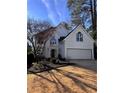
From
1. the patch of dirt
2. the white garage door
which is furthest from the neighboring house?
the patch of dirt

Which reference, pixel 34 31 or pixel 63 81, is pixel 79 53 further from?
pixel 34 31

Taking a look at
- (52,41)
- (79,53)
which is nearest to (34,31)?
(52,41)

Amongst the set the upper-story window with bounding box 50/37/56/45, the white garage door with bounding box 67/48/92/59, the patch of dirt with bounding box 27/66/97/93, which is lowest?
the patch of dirt with bounding box 27/66/97/93

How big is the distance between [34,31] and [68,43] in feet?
0.94

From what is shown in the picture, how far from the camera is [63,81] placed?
82.7 inches

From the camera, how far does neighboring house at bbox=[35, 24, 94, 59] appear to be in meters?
2.11

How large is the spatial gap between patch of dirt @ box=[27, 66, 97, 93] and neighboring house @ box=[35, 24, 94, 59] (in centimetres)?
12

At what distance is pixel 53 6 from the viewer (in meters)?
2.14

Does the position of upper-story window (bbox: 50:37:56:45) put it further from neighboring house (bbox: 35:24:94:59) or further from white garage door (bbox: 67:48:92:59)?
white garage door (bbox: 67:48:92:59)

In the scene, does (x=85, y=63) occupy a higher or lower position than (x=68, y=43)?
lower
